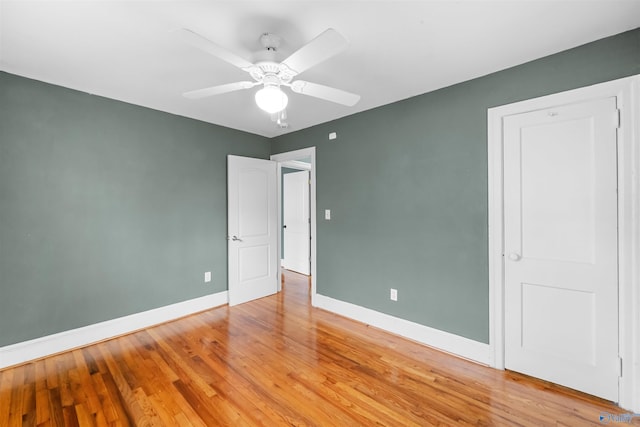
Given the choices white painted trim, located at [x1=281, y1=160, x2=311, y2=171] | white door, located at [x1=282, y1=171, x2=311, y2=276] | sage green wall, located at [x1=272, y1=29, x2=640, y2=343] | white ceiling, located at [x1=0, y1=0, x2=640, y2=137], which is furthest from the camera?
white door, located at [x1=282, y1=171, x2=311, y2=276]

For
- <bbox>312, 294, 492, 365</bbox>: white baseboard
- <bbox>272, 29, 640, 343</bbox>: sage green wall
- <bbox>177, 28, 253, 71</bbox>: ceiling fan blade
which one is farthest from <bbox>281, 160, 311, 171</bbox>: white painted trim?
<bbox>177, 28, 253, 71</bbox>: ceiling fan blade

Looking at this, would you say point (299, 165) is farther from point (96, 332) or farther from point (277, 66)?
point (96, 332)

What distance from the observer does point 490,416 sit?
1.71 m

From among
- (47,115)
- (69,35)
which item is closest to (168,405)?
(69,35)

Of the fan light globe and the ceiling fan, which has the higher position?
the ceiling fan

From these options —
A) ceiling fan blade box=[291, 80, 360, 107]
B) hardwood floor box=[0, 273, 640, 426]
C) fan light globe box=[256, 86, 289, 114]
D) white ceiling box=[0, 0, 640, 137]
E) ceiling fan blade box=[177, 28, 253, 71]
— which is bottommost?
hardwood floor box=[0, 273, 640, 426]

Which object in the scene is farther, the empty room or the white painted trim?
the white painted trim

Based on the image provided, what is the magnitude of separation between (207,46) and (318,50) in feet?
1.83

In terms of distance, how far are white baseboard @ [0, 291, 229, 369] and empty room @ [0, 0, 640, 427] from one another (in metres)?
0.02

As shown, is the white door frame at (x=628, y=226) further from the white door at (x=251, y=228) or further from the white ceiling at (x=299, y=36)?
the white door at (x=251, y=228)

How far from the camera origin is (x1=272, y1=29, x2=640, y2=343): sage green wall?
2057 mm

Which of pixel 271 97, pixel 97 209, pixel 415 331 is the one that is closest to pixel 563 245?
pixel 415 331

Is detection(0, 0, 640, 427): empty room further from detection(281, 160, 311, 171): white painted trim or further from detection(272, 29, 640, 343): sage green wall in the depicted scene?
detection(281, 160, 311, 171): white painted trim

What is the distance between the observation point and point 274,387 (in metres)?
1.98
